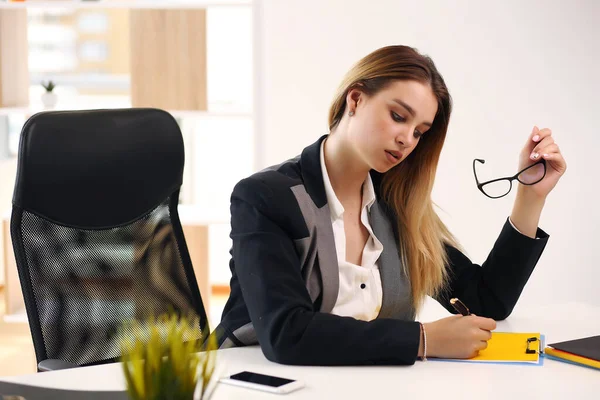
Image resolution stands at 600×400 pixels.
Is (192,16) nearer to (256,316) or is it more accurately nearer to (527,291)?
(527,291)

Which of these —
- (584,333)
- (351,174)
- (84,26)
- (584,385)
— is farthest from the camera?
(84,26)

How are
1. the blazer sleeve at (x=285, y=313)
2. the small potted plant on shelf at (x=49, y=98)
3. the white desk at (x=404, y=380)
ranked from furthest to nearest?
the small potted plant on shelf at (x=49, y=98), the blazer sleeve at (x=285, y=313), the white desk at (x=404, y=380)

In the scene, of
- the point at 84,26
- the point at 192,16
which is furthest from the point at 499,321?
the point at 84,26

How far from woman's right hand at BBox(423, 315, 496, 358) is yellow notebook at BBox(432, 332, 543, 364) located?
23mm

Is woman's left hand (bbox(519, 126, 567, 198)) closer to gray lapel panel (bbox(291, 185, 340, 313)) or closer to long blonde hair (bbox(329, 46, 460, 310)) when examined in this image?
long blonde hair (bbox(329, 46, 460, 310))

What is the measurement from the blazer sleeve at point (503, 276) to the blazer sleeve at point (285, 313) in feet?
1.40

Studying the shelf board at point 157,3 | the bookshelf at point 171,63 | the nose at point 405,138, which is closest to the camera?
the nose at point 405,138

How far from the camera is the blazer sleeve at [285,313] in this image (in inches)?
57.2

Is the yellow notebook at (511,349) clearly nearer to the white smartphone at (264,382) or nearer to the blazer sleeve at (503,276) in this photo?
the blazer sleeve at (503,276)

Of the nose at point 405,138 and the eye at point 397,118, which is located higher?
the eye at point 397,118

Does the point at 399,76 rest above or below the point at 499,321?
above

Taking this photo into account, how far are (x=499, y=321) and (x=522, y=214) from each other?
0.79 ft

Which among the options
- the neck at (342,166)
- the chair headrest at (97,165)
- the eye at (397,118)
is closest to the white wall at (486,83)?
the chair headrest at (97,165)

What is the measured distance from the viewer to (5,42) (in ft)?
12.5
